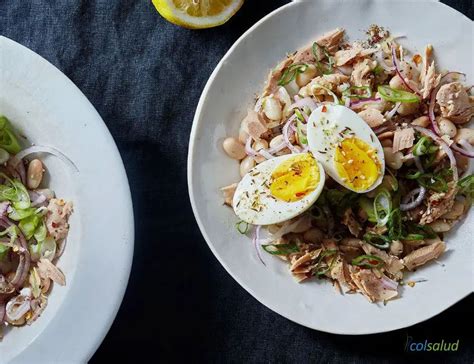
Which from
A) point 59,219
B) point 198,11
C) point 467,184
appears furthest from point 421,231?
point 59,219

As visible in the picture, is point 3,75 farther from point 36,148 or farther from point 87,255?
point 87,255

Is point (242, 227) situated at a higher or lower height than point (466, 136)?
lower

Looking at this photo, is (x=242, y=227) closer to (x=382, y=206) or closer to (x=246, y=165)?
(x=246, y=165)

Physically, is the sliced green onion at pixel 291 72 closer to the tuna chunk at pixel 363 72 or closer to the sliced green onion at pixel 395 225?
the tuna chunk at pixel 363 72

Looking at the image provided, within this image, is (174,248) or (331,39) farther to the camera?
(174,248)

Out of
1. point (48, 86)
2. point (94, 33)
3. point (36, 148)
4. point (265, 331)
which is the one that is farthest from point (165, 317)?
point (94, 33)

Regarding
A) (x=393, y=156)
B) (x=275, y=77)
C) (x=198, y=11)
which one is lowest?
(x=393, y=156)

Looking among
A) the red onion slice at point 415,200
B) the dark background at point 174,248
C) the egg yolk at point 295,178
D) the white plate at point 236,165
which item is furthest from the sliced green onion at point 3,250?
the red onion slice at point 415,200
